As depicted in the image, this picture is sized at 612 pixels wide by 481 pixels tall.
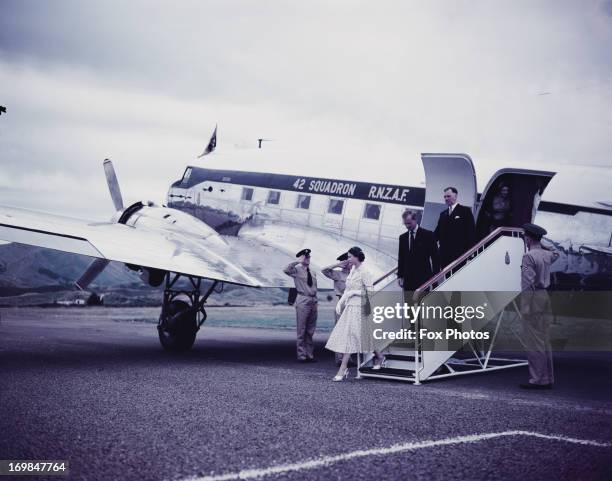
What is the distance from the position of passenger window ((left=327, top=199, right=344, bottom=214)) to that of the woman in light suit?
525cm

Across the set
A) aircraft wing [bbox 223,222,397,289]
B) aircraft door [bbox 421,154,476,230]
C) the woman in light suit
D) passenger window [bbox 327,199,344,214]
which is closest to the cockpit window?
aircraft wing [bbox 223,222,397,289]

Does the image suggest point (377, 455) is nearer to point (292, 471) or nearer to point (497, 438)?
point (292, 471)

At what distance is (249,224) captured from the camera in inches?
678

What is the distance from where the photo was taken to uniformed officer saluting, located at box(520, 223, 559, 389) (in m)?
9.51

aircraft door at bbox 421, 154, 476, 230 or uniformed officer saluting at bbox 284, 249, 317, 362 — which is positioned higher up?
aircraft door at bbox 421, 154, 476, 230

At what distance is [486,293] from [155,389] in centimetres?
594

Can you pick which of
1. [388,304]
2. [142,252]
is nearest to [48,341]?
[142,252]

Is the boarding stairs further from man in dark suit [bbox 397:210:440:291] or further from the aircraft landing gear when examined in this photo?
the aircraft landing gear

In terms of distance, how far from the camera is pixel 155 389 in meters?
8.59

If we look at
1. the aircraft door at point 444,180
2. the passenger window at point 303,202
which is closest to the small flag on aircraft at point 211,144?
the passenger window at point 303,202

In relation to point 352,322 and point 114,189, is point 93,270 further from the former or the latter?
point 352,322

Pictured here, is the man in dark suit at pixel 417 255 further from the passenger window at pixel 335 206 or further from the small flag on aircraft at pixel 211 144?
the small flag on aircraft at pixel 211 144

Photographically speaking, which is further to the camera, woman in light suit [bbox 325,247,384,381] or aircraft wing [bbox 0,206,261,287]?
aircraft wing [bbox 0,206,261,287]

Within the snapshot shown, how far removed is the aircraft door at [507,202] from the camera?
12858 millimetres
